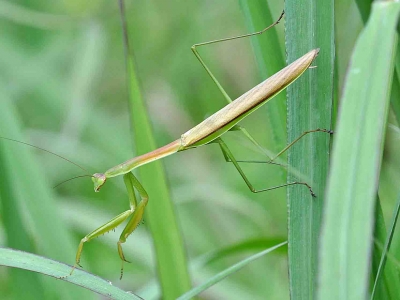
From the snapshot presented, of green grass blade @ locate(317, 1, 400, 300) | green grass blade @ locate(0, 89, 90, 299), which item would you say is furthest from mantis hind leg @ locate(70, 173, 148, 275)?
green grass blade @ locate(317, 1, 400, 300)

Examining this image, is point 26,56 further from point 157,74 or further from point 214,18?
point 214,18

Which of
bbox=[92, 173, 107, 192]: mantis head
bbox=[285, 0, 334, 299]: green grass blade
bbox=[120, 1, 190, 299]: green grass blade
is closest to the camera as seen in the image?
bbox=[285, 0, 334, 299]: green grass blade

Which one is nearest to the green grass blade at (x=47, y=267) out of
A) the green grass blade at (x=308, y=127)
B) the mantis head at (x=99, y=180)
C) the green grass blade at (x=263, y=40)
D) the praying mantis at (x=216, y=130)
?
the praying mantis at (x=216, y=130)

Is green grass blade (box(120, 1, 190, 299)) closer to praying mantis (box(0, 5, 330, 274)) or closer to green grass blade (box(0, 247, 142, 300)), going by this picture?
praying mantis (box(0, 5, 330, 274))

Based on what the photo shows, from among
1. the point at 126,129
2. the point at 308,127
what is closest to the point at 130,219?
the point at 308,127

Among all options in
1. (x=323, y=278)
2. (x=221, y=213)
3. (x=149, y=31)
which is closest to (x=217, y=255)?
(x=323, y=278)

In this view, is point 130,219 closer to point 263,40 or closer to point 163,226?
point 163,226
